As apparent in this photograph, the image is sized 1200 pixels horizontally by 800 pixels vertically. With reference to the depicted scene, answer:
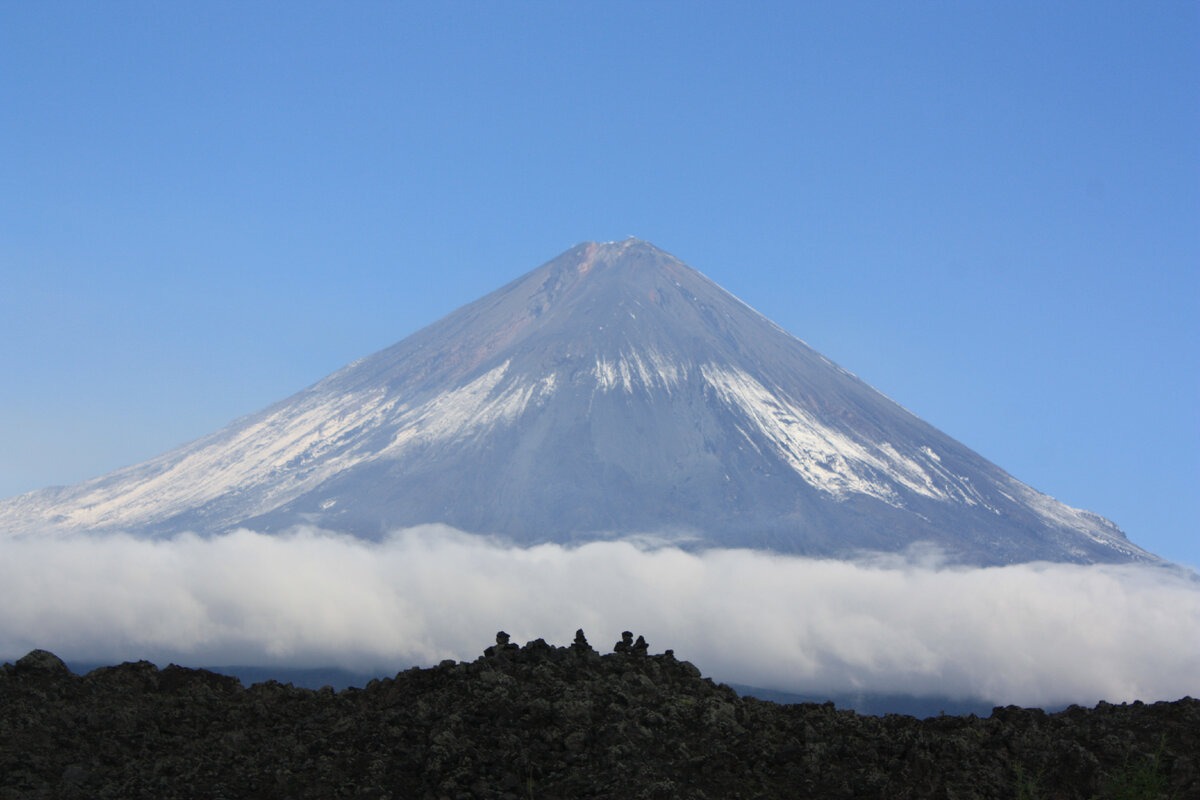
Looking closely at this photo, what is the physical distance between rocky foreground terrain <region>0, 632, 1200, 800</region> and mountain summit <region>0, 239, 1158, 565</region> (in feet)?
345

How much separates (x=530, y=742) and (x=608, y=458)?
117052 mm

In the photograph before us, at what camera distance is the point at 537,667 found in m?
17.2

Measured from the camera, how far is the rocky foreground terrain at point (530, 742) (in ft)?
47.5

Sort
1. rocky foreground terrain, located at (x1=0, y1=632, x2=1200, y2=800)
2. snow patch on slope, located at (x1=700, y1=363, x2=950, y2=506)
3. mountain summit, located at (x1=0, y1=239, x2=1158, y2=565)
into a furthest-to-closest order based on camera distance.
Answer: snow patch on slope, located at (x1=700, y1=363, x2=950, y2=506), mountain summit, located at (x1=0, y1=239, x2=1158, y2=565), rocky foreground terrain, located at (x1=0, y1=632, x2=1200, y2=800)

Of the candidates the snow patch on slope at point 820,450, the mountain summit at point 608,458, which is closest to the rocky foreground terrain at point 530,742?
the mountain summit at point 608,458

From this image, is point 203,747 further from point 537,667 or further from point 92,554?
point 92,554

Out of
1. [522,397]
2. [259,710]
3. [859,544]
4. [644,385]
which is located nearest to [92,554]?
[522,397]

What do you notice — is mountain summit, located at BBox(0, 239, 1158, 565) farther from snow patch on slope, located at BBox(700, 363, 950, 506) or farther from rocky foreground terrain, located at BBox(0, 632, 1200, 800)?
rocky foreground terrain, located at BBox(0, 632, 1200, 800)

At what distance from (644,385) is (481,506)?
25.7 meters

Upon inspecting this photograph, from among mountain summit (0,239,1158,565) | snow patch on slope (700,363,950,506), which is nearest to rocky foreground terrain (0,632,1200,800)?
mountain summit (0,239,1158,565)

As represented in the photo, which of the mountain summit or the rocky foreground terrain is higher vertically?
the mountain summit

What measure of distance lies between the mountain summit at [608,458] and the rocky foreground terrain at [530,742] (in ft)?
345

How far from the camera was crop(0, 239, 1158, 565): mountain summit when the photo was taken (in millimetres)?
124438

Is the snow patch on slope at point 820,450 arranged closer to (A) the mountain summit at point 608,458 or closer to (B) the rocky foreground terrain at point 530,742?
(A) the mountain summit at point 608,458
